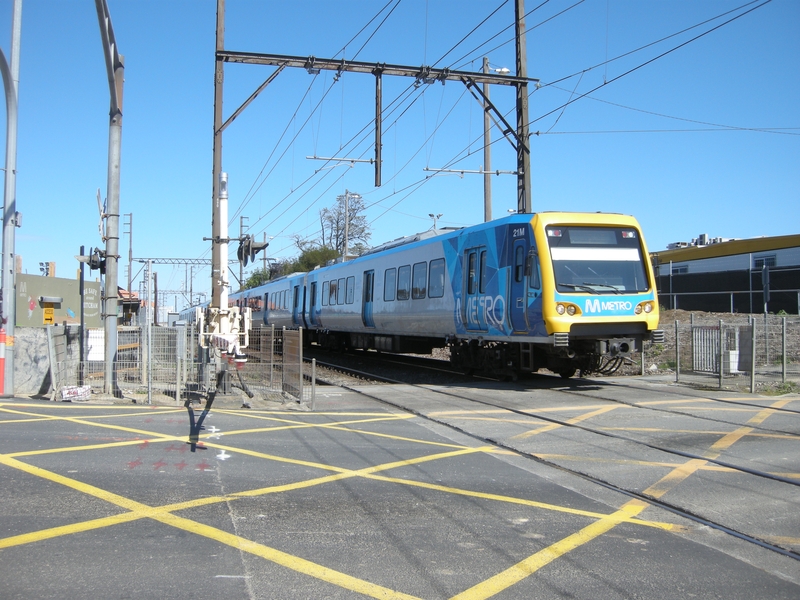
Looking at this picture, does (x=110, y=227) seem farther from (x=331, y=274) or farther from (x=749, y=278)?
(x=749, y=278)

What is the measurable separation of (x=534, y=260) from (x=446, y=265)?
3817 millimetres

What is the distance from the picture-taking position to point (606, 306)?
1291 cm

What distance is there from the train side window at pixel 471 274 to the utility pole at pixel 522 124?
7.40 feet

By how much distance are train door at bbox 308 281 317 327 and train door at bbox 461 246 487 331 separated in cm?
1285

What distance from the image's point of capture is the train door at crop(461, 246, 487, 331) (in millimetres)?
14820

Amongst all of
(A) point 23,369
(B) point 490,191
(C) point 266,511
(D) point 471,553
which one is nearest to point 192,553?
(C) point 266,511

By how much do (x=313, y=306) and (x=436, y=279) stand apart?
38.2 ft

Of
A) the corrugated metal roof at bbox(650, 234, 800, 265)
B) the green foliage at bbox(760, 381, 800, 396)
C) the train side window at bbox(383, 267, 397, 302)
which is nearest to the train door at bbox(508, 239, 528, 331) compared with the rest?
the green foliage at bbox(760, 381, 800, 396)

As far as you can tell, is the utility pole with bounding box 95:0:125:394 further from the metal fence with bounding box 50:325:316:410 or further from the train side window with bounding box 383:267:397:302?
the train side window with bounding box 383:267:397:302

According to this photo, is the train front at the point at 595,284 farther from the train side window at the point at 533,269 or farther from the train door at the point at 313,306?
the train door at the point at 313,306

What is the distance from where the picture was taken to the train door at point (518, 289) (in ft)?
43.5

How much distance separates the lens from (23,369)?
13523 mm

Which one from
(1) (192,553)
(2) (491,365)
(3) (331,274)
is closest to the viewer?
(1) (192,553)

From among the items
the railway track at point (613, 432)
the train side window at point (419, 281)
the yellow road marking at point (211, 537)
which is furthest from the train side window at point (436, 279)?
the yellow road marking at point (211, 537)
